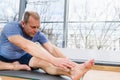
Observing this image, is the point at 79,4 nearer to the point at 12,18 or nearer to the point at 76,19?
the point at 76,19

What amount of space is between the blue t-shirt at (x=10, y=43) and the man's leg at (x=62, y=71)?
8.2 inches

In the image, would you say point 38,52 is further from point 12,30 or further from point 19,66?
point 19,66

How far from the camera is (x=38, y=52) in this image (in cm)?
218

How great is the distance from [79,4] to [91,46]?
30.8 inches

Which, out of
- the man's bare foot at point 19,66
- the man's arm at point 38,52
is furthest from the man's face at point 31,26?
the man's bare foot at point 19,66

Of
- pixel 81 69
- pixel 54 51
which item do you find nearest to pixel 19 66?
pixel 54 51

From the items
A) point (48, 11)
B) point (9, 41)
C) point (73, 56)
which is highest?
point (48, 11)

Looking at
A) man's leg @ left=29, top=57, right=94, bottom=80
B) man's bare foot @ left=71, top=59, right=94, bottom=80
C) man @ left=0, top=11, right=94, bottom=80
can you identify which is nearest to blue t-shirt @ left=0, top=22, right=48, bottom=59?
man @ left=0, top=11, right=94, bottom=80

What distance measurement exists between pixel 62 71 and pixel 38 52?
0.33 m

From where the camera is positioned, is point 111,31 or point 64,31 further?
point 64,31

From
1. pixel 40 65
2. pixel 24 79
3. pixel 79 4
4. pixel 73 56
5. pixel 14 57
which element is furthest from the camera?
pixel 79 4

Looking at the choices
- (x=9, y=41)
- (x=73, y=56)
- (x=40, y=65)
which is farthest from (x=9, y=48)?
(x=73, y=56)

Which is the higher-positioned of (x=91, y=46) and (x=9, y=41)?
(x=9, y=41)

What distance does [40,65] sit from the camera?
248 centimetres
